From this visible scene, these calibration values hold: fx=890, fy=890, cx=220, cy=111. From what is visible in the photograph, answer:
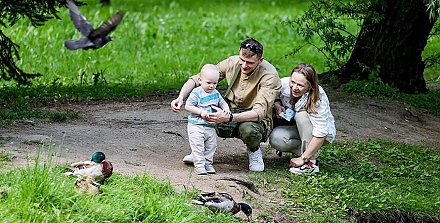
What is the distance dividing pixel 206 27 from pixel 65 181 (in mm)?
15395

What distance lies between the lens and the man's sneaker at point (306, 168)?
306 inches

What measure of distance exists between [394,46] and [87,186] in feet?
24.1

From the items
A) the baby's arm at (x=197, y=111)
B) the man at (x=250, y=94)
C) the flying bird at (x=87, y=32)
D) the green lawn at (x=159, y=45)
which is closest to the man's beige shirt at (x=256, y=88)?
the man at (x=250, y=94)

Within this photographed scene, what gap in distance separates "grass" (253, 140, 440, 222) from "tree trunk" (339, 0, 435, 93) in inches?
131

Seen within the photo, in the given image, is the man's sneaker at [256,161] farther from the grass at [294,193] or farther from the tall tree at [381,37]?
the tall tree at [381,37]

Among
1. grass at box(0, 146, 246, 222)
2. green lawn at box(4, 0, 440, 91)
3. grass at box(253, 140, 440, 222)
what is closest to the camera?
grass at box(0, 146, 246, 222)

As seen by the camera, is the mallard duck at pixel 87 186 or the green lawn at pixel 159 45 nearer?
the mallard duck at pixel 87 186

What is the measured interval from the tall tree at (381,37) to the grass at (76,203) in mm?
6186

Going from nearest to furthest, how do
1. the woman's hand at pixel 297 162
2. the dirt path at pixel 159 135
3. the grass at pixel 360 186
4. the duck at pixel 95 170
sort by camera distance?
the duck at pixel 95 170 < the grass at pixel 360 186 < the dirt path at pixel 159 135 < the woman's hand at pixel 297 162

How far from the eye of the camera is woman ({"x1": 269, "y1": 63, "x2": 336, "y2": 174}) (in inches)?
303

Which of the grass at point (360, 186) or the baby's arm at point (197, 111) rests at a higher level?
the baby's arm at point (197, 111)

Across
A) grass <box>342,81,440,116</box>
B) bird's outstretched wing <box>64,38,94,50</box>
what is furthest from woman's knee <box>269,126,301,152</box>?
bird's outstretched wing <box>64,38,94,50</box>

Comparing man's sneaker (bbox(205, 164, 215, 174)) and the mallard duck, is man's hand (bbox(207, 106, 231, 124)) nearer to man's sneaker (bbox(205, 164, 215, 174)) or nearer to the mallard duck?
man's sneaker (bbox(205, 164, 215, 174))

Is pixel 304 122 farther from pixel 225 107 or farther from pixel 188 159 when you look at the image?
pixel 188 159
